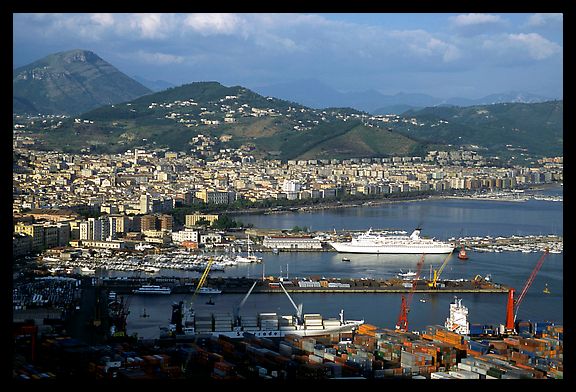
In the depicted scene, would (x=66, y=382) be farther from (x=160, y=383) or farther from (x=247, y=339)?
(x=247, y=339)

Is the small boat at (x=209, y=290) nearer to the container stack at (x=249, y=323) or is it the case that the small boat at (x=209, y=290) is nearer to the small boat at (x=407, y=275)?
the container stack at (x=249, y=323)

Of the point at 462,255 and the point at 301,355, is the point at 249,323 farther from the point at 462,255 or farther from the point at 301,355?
the point at 462,255

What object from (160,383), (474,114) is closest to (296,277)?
(160,383)

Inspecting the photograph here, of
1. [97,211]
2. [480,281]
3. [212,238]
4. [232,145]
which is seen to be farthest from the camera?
[232,145]

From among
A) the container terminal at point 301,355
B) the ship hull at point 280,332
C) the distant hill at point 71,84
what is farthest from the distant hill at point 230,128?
the container terminal at point 301,355

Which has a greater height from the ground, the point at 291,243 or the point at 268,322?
the point at 291,243

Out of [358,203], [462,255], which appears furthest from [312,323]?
[358,203]

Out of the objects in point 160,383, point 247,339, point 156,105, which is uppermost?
point 156,105
